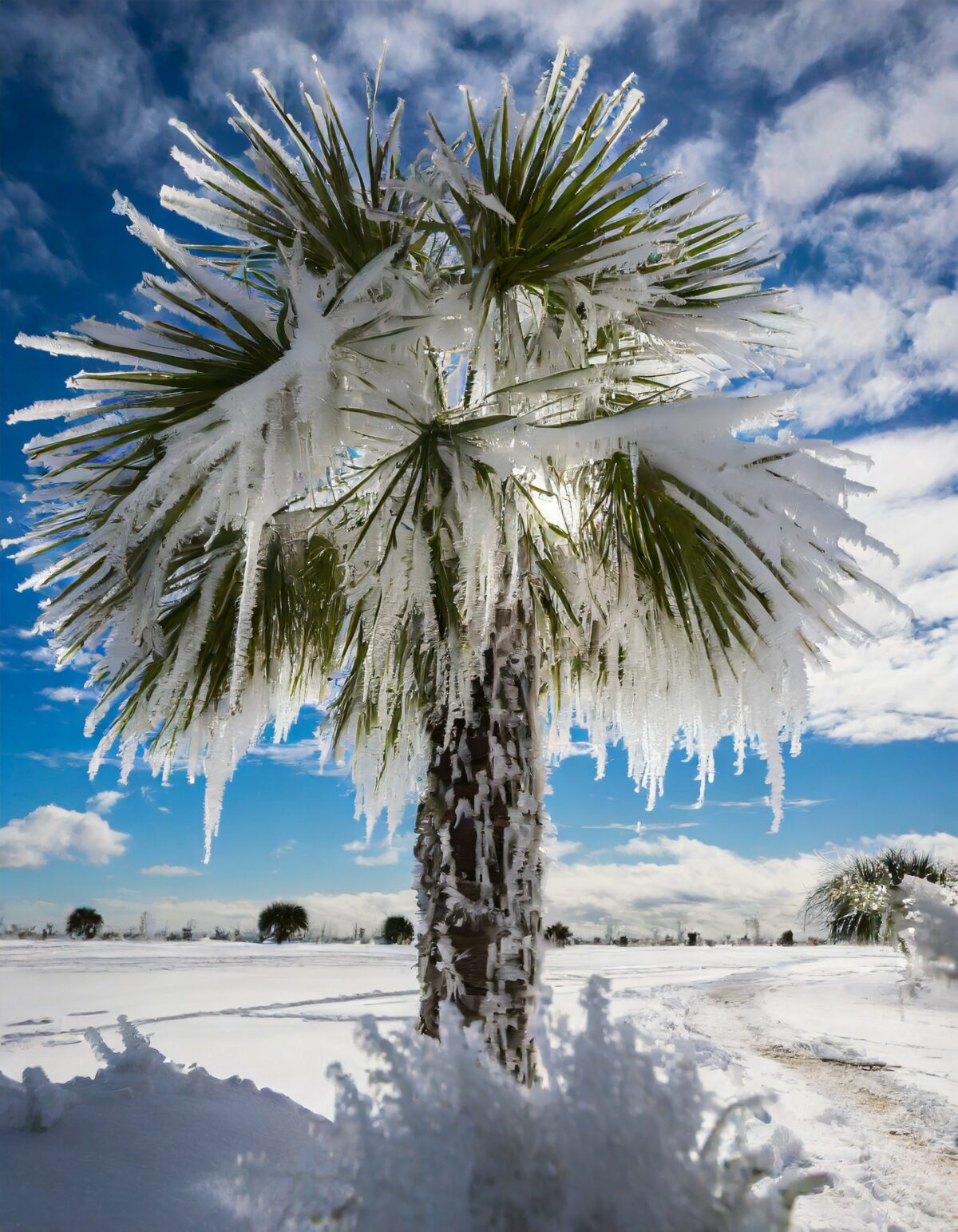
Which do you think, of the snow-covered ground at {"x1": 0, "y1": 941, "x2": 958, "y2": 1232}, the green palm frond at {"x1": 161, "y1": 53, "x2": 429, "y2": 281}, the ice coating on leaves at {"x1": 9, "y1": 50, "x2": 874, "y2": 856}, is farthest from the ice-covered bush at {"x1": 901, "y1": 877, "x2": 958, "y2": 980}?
the green palm frond at {"x1": 161, "y1": 53, "x2": 429, "y2": 281}

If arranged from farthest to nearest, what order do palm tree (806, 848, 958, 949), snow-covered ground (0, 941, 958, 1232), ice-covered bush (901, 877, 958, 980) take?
palm tree (806, 848, 958, 949)
snow-covered ground (0, 941, 958, 1232)
ice-covered bush (901, 877, 958, 980)

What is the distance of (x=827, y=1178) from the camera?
0.85 m

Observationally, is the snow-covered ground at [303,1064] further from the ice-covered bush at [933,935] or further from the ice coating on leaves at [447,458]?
the ice coating on leaves at [447,458]

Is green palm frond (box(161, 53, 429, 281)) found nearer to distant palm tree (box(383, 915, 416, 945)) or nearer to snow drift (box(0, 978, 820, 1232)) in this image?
snow drift (box(0, 978, 820, 1232))

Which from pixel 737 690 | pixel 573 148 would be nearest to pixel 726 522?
pixel 737 690

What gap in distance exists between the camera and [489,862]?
2586 mm

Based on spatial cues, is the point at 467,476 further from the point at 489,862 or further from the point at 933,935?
the point at 933,935

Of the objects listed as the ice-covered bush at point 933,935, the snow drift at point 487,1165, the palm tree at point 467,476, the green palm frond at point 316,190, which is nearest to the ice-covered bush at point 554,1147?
the snow drift at point 487,1165

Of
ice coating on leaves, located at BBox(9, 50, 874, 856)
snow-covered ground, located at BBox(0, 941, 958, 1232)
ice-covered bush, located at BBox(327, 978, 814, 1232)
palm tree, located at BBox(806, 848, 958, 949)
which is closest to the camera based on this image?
ice-covered bush, located at BBox(327, 978, 814, 1232)

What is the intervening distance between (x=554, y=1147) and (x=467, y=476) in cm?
184

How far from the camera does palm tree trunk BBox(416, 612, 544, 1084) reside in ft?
8.20

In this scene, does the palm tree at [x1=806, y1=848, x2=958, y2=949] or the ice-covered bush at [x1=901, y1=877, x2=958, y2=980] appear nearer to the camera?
the ice-covered bush at [x1=901, y1=877, x2=958, y2=980]

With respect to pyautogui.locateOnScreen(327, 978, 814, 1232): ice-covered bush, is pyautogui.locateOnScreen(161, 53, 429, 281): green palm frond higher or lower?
higher

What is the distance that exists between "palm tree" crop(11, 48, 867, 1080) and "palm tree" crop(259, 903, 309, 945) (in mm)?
17123
